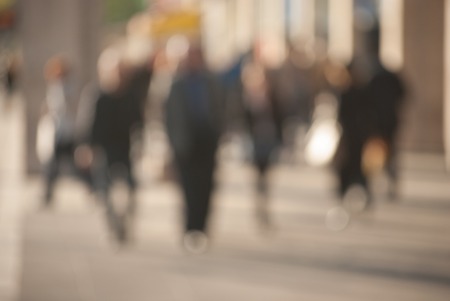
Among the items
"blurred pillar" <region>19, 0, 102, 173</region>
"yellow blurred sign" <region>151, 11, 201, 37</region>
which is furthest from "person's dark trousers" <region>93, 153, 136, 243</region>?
"yellow blurred sign" <region>151, 11, 201, 37</region>

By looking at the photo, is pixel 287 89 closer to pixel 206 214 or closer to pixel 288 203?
pixel 288 203

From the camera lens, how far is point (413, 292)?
9.85m

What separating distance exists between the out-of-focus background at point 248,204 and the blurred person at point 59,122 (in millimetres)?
211

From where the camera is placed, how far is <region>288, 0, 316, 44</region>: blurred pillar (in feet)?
140

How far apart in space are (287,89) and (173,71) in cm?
601

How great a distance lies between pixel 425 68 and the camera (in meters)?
29.9

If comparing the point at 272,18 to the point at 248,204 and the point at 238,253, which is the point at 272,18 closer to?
the point at 248,204

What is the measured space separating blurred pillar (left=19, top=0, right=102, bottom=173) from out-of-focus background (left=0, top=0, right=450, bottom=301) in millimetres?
24

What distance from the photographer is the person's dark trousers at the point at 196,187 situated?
1335 cm

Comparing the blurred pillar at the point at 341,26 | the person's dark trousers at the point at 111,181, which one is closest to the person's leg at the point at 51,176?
the person's dark trousers at the point at 111,181

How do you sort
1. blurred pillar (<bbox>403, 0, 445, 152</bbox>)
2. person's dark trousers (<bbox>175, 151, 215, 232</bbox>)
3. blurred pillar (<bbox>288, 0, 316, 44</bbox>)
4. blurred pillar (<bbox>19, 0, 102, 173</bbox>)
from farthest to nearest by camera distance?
blurred pillar (<bbox>288, 0, 316, 44</bbox>) → blurred pillar (<bbox>403, 0, 445, 152</bbox>) → blurred pillar (<bbox>19, 0, 102, 173</bbox>) → person's dark trousers (<bbox>175, 151, 215, 232</bbox>)

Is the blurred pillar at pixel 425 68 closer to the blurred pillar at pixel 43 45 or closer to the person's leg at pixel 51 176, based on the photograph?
the blurred pillar at pixel 43 45

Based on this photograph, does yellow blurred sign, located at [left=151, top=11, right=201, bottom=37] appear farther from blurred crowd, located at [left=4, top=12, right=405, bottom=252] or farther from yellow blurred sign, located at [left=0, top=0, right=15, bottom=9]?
blurred crowd, located at [left=4, top=12, right=405, bottom=252]

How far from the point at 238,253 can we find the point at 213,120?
1290 millimetres
